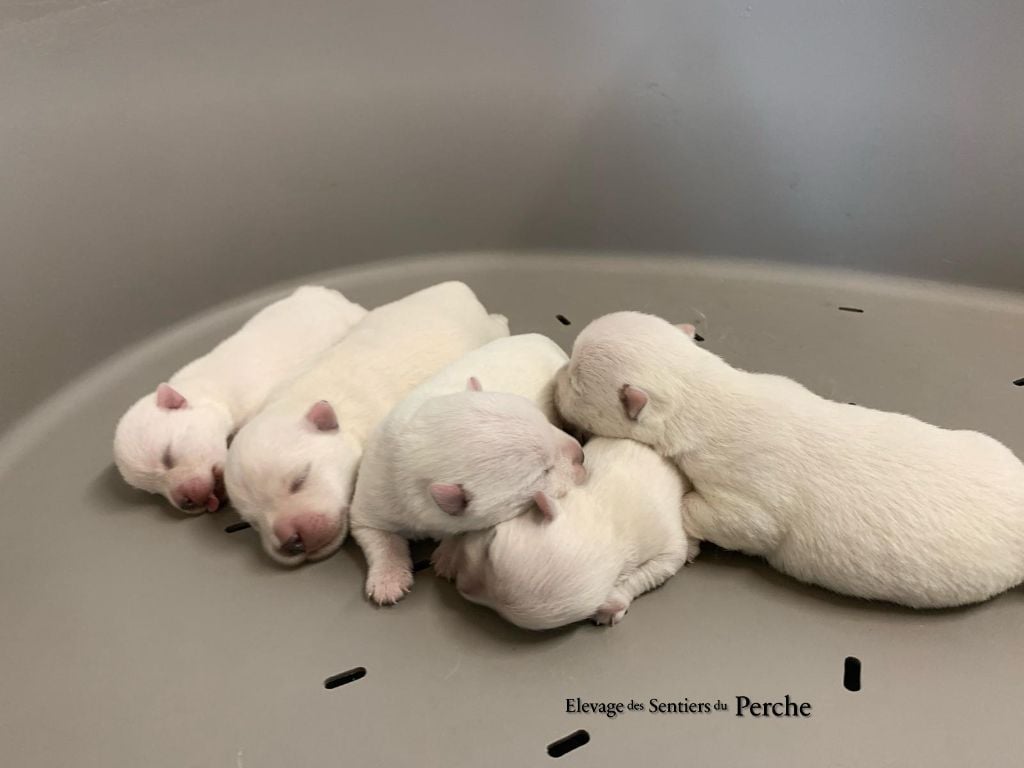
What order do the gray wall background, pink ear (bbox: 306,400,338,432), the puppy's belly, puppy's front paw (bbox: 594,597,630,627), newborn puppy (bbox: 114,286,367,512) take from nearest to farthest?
the puppy's belly
puppy's front paw (bbox: 594,597,630,627)
pink ear (bbox: 306,400,338,432)
newborn puppy (bbox: 114,286,367,512)
the gray wall background

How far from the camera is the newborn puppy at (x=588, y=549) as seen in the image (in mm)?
1211

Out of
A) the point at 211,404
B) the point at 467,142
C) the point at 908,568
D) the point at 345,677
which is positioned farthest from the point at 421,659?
the point at 467,142

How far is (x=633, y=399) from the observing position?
134 cm

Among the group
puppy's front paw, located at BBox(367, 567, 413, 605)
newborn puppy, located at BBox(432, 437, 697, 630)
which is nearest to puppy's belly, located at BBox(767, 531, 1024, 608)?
newborn puppy, located at BBox(432, 437, 697, 630)

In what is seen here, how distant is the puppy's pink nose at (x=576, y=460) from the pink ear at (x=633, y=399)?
11 centimetres

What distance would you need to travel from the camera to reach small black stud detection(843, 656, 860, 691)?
1.25 metres

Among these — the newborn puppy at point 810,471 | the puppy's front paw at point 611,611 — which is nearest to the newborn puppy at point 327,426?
the newborn puppy at point 810,471

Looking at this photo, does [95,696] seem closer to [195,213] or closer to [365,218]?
[195,213]

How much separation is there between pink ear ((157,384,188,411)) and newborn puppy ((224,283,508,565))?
0.18m

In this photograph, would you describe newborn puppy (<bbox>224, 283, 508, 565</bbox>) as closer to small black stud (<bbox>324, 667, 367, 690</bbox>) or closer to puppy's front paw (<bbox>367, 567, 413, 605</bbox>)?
puppy's front paw (<bbox>367, 567, 413, 605</bbox>)

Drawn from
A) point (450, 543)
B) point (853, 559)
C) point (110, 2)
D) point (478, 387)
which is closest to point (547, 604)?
point (450, 543)

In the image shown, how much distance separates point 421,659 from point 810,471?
69cm

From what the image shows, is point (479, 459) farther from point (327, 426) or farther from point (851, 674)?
point (851, 674)

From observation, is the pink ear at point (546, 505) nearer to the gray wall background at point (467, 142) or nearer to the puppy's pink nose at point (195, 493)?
the puppy's pink nose at point (195, 493)
